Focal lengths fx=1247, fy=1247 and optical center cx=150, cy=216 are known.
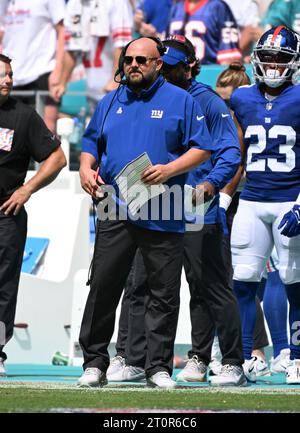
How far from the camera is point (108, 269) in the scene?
668 cm

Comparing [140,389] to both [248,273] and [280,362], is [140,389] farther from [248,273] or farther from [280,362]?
[280,362]

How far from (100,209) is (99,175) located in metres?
0.19

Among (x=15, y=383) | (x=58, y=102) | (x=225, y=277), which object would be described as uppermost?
(x=58, y=102)

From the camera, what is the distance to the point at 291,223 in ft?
23.8

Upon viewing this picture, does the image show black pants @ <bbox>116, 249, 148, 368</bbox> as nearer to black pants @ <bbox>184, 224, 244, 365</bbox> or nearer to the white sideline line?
black pants @ <bbox>184, 224, 244, 365</bbox>

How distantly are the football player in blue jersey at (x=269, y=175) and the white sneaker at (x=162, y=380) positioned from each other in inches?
39.4

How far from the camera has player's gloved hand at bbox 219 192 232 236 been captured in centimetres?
742

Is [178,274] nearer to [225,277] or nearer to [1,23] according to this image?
[225,277]

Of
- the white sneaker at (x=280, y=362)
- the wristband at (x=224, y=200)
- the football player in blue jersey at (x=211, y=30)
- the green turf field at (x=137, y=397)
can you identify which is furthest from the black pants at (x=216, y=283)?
the football player in blue jersey at (x=211, y=30)

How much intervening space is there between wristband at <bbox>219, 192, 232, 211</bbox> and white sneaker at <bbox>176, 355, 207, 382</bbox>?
955 millimetres

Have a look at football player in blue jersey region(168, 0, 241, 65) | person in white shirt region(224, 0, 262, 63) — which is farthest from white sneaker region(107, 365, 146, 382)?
person in white shirt region(224, 0, 262, 63)

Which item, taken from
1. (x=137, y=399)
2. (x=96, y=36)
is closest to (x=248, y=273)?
(x=137, y=399)

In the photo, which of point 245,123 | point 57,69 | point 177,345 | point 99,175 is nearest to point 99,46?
point 57,69

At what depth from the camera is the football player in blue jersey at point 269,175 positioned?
24.6 ft
